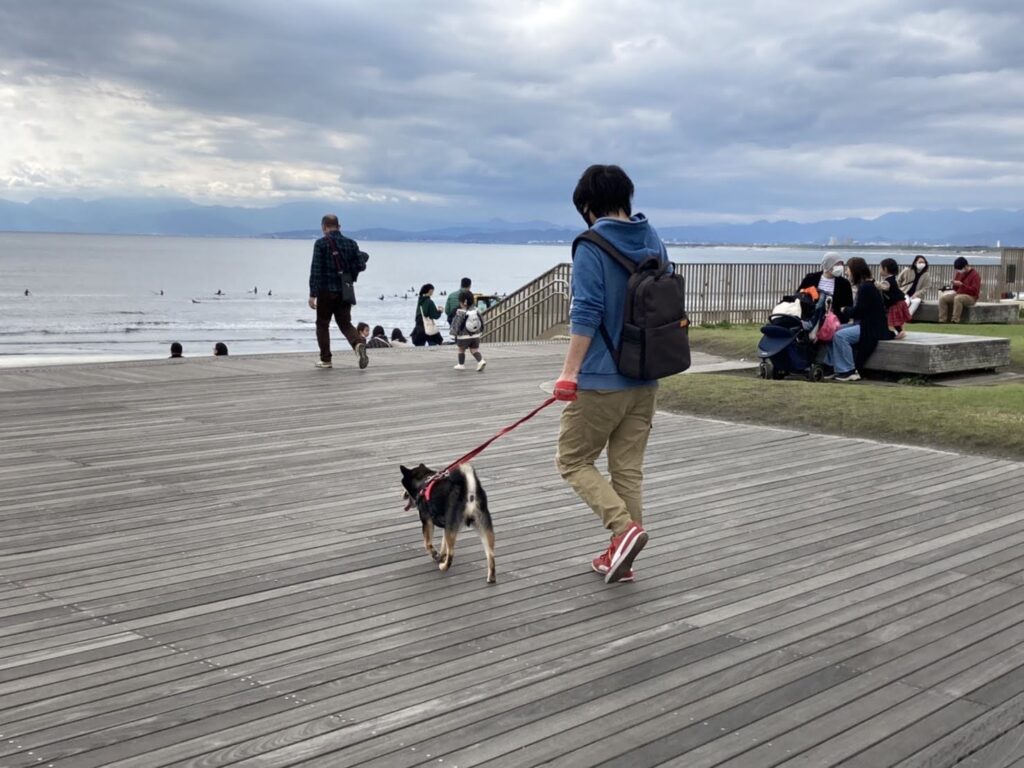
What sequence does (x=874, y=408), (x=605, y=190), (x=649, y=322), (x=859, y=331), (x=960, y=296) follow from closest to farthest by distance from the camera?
(x=649, y=322)
(x=605, y=190)
(x=874, y=408)
(x=859, y=331)
(x=960, y=296)

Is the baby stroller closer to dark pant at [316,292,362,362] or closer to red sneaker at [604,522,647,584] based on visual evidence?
dark pant at [316,292,362,362]

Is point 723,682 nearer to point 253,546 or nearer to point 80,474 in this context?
point 253,546

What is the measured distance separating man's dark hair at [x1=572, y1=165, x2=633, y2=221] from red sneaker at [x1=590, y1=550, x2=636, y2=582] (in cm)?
168

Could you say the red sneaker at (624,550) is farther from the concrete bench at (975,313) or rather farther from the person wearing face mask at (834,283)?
the concrete bench at (975,313)

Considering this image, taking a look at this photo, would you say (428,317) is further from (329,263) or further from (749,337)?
(329,263)

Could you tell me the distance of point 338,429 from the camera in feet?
31.1

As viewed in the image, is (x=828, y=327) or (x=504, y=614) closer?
(x=504, y=614)

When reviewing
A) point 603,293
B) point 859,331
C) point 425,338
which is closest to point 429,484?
point 603,293

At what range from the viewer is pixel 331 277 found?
1395cm

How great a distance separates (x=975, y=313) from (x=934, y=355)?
33.0ft

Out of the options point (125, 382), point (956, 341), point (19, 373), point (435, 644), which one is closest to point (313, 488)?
point (435, 644)

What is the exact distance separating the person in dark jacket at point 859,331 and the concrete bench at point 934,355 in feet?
0.63

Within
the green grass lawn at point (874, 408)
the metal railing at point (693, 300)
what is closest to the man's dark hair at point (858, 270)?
the green grass lawn at point (874, 408)

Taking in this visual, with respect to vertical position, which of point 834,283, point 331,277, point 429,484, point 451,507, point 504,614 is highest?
point 331,277
